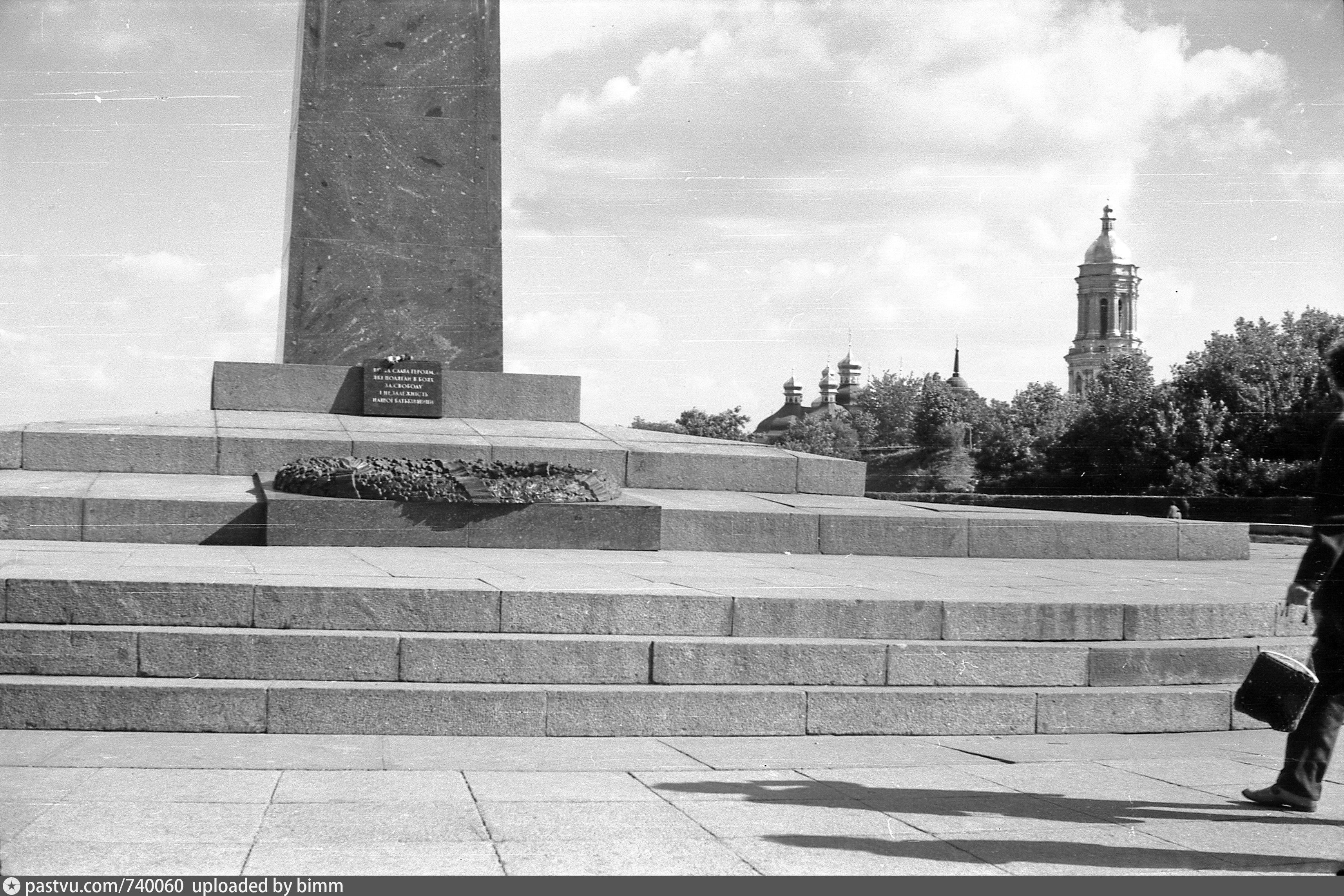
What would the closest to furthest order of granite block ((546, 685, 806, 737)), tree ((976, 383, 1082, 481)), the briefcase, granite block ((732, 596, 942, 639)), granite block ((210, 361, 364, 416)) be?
the briefcase
granite block ((546, 685, 806, 737))
granite block ((732, 596, 942, 639))
granite block ((210, 361, 364, 416))
tree ((976, 383, 1082, 481))

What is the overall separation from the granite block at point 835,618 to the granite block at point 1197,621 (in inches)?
42.0

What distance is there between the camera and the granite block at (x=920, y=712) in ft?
18.3

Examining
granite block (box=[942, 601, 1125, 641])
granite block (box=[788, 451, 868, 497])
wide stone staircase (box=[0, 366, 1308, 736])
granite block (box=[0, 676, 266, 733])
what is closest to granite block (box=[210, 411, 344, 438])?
wide stone staircase (box=[0, 366, 1308, 736])

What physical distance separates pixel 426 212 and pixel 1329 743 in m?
10.5

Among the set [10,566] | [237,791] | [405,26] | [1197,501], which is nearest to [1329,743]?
[237,791]

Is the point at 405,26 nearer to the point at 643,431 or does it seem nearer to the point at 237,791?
the point at 643,431

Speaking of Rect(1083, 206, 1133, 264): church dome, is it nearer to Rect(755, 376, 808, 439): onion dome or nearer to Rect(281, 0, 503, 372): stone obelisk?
Rect(281, 0, 503, 372): stone obelisk

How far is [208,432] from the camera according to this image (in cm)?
1098

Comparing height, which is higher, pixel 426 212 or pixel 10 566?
pixel 426 212

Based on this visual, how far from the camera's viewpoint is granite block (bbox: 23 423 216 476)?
10438mm

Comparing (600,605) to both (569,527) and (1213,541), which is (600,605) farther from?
(1213,541)

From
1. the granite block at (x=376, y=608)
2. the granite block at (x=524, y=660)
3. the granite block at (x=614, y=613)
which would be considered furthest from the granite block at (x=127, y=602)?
the granite block at (x=614, y=613)

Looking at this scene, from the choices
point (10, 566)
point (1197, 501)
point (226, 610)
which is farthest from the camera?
point (1197, 501)

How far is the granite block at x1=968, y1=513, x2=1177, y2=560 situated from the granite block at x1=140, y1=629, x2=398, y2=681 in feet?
19.4
